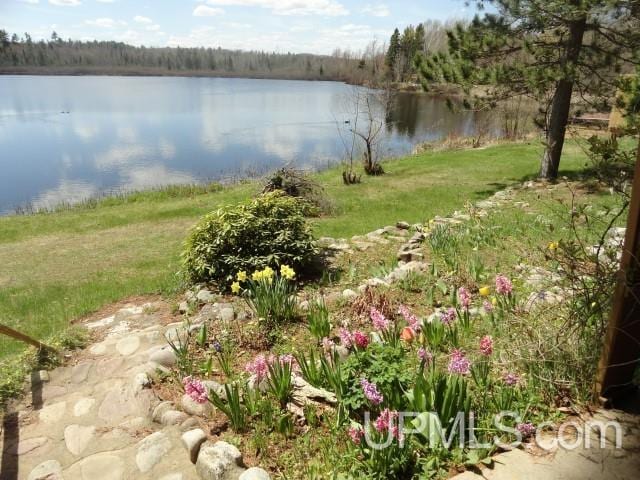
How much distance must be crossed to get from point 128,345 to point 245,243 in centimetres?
163

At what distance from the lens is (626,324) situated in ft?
6.61

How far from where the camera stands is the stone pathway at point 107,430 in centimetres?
229

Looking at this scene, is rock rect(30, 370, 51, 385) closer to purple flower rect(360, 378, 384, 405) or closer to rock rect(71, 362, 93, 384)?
rock rect(71, 362, 93, 384)

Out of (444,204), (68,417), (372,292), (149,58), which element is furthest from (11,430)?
(149,58)

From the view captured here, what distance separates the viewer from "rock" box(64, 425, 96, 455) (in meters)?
2.59

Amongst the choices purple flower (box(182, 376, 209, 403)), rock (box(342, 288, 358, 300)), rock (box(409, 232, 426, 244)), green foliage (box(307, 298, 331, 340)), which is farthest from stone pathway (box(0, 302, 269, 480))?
rock (box(409, 232, 426, 244))

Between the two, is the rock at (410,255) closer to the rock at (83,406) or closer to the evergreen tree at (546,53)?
the rock at (83,406)

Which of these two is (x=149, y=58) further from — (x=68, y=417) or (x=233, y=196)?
(x=68, y=417)

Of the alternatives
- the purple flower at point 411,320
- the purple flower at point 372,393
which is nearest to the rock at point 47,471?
the purple flower at point 372,393

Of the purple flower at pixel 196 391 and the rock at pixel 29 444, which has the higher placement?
the purple flower at pixel 196 391

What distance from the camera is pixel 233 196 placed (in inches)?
460

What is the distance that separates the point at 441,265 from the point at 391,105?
1203 cm

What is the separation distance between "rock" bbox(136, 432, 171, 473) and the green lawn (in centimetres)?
284

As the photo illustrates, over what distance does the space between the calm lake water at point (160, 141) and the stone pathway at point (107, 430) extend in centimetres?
731
